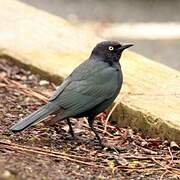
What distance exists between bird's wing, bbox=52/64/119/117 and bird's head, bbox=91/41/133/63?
0.15 m

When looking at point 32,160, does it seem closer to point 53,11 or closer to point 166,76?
point 166,76

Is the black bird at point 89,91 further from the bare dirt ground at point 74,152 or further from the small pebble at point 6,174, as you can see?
the small pebble at point 6,174

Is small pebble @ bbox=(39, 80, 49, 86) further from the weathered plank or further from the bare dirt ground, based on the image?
the bare dirt ground

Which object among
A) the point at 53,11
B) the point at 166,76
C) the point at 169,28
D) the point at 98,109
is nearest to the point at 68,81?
the point at 98,109

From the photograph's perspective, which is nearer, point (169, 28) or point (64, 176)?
point (64, 176)

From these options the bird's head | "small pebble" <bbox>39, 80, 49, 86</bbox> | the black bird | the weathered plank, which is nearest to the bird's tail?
the black bird

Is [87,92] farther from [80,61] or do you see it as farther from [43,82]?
[80,61]

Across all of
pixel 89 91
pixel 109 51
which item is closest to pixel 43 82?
pixel 109 51

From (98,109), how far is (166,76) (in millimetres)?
1211

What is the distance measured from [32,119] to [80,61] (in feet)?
5.89

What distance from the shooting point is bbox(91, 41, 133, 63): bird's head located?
5.50 m

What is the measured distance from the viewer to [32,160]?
4.50 metres

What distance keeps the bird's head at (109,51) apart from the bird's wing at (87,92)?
149 millimetres

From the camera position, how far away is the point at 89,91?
521cm
